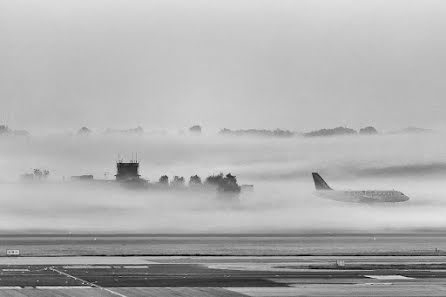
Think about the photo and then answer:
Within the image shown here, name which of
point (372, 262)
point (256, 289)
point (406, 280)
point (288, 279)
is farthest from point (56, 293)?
point (372, 262)

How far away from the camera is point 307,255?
474 ft

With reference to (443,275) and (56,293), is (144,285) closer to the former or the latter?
(56,293)

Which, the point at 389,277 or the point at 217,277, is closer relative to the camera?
the point at 217,277

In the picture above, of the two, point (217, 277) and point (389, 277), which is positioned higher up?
point (217, 277)

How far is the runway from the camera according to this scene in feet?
305

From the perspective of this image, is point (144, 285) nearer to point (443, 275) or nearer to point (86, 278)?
point (86, 278)

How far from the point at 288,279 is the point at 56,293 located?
2620cm

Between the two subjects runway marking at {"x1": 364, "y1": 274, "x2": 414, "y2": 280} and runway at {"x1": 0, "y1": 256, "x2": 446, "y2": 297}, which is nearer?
runway at {"x1": 0, "y1": 256, "x2": 446, "y2": 297}

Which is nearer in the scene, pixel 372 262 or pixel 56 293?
pixel 56 293

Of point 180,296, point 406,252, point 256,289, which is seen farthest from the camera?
point 406,252

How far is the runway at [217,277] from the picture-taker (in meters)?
92.9

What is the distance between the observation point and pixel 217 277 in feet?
347

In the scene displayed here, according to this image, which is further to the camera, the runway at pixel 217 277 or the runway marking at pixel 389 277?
the runway marking at pixel 389 277

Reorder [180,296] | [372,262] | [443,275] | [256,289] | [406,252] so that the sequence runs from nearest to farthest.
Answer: [180,296] < [256,289] < [443,275] < [372,262] < [406,252]
